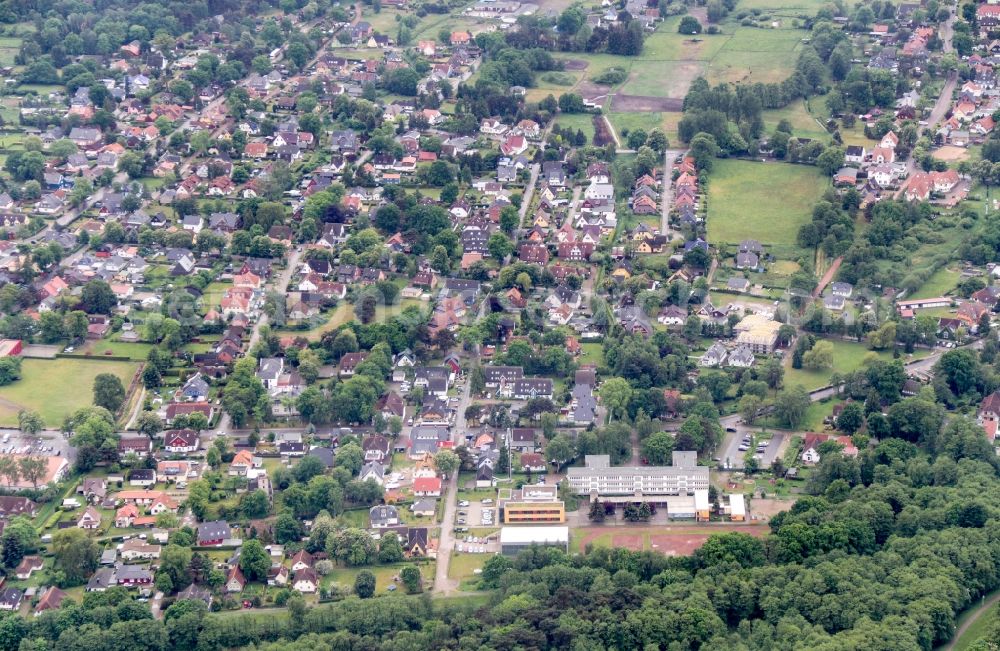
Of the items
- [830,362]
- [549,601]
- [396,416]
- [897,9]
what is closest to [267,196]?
[396,416]

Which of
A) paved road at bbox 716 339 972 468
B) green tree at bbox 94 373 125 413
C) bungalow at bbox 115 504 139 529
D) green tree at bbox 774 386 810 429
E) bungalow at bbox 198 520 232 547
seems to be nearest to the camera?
bungalow at bbox 198 520 232 547

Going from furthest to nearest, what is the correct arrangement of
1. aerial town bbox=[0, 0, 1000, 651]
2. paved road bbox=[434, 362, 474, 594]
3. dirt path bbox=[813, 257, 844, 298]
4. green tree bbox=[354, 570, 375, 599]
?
dirt path bbox=[813, 257, 844, 298], paved road bbox=[434, 362, 474, 594], green tree bbox=[354, 570, 375, 599], aerial town bbox=[0, 0, 1000, 651]

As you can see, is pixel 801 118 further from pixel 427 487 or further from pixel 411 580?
pixel 411 580

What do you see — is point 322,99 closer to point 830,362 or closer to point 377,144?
point 377,144

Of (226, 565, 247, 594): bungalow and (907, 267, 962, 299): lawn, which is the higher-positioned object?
(226, 565, 247, 594): bungalow

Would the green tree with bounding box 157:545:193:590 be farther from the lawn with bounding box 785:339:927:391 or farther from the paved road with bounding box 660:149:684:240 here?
the paved road with bounding box 660:149:684:240

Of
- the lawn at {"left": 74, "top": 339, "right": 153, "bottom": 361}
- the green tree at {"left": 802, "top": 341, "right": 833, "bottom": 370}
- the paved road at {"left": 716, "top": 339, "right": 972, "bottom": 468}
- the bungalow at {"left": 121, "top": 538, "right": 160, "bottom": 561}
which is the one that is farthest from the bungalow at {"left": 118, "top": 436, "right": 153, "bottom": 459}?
the green tree at {"left": 802, "top": 341, "right": 833, "bottom": 370}

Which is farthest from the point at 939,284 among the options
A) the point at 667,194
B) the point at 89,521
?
the point at 89,521
